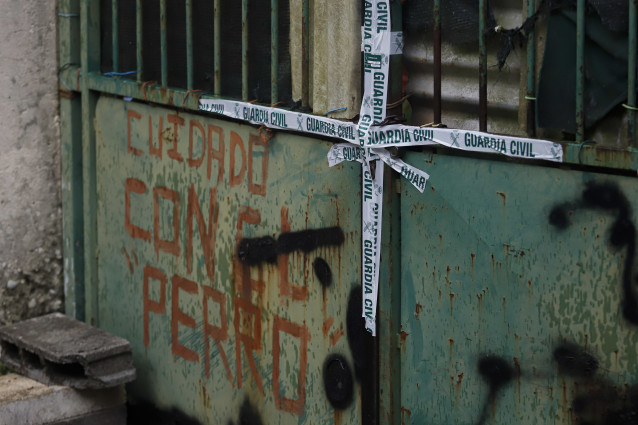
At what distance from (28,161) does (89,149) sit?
1.01ft

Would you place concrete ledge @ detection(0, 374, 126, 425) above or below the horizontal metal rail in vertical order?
below

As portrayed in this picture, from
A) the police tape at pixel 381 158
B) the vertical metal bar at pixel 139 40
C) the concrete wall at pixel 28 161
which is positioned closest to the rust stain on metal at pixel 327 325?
the police tape at pixel 381 158

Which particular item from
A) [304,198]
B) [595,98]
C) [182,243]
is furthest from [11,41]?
[595,98]

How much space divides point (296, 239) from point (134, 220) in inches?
46.6

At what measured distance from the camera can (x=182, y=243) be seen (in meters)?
4.30

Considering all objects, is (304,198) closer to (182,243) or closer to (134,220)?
(182,243)

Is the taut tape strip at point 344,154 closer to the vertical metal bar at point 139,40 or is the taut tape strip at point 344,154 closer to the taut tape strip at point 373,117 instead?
the taut tape strip at point 373,117

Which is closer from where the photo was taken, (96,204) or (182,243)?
(182,243)

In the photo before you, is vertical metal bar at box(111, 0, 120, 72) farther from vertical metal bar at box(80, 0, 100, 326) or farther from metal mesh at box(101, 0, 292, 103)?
vertical metal bar at box(80, 0, 100, 326)

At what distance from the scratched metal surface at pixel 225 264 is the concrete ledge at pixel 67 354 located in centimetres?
21

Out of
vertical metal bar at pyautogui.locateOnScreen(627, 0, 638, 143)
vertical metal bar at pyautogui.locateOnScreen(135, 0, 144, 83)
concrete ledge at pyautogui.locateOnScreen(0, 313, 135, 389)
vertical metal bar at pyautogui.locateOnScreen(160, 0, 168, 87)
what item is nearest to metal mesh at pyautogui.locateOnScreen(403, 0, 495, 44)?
vertical metal bar at pyautogui.locateOnScreen(627, 0, 638, 143)

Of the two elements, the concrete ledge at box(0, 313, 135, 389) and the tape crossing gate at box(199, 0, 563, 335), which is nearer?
the tape crossing gate at box(199, 0, 563, 335)

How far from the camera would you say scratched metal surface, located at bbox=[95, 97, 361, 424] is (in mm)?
3578

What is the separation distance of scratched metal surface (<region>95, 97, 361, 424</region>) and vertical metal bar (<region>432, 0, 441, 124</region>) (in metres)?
0.38
